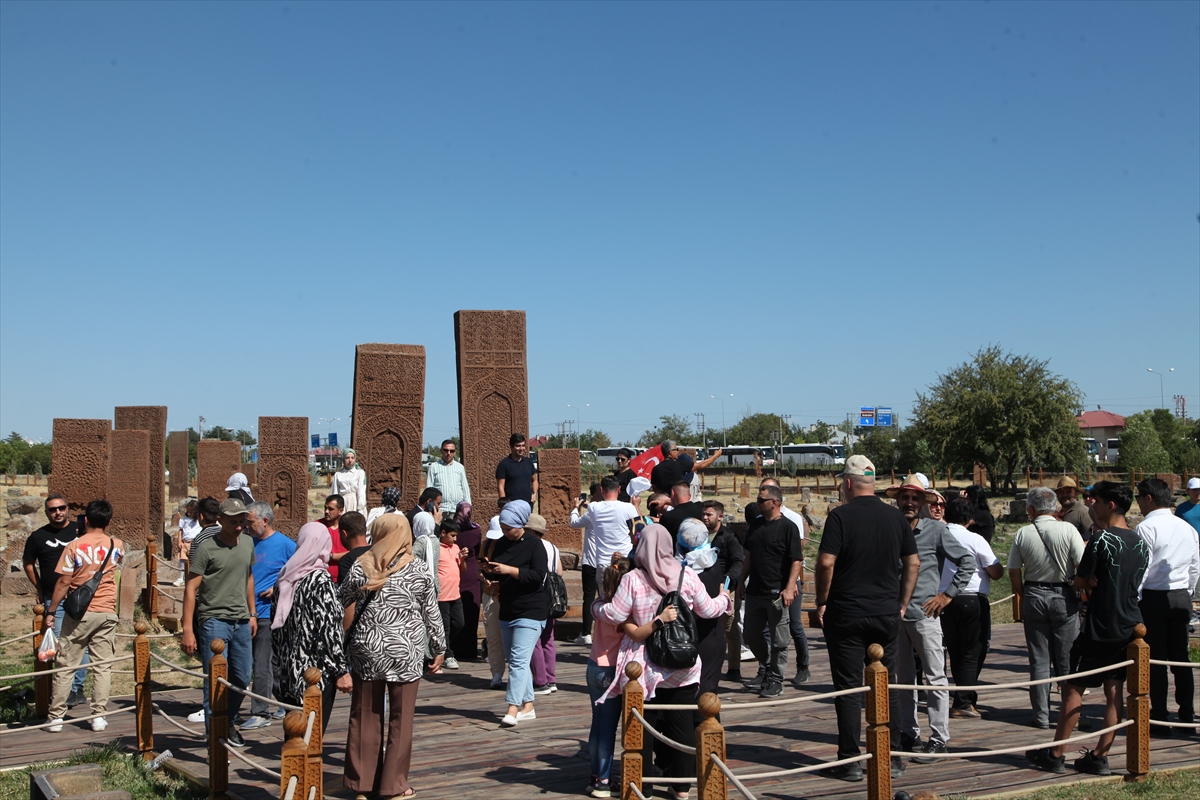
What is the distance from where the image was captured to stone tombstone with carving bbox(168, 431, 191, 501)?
2884cm

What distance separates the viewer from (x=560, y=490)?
17.9m

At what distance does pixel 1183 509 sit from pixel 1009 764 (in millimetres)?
5192

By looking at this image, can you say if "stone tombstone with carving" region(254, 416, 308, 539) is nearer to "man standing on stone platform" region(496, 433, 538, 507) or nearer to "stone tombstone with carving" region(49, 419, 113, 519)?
"stone tombstone with carving" region(49, 419, 113, 519)

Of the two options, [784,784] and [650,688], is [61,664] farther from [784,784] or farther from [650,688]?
[784,784]

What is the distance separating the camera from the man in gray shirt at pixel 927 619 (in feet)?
21.2

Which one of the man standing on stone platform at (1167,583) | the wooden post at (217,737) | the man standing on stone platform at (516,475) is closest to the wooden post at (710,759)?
the wooden post at (217,737)

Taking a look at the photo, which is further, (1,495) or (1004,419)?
(1004,419)

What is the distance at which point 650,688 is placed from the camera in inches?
218

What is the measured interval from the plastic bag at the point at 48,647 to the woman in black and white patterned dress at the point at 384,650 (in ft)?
12.0

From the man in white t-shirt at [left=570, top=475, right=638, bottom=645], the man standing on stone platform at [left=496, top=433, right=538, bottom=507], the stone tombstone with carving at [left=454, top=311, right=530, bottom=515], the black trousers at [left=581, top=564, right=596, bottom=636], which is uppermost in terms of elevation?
the stone tombstone with carving at [left=454, top=311, right=530, bottom=515]

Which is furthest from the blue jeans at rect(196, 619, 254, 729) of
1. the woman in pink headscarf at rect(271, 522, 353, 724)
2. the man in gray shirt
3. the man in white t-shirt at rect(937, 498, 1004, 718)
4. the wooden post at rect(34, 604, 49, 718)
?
the man in white t-shirt at rect(937, 498, 1004, 718)

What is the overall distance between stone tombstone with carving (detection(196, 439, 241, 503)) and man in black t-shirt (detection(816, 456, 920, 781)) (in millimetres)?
19174

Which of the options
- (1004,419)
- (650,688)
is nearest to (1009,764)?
(650,688)

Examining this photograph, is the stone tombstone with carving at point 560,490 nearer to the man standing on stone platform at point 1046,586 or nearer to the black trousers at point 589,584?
the black trousers at point 589,584
